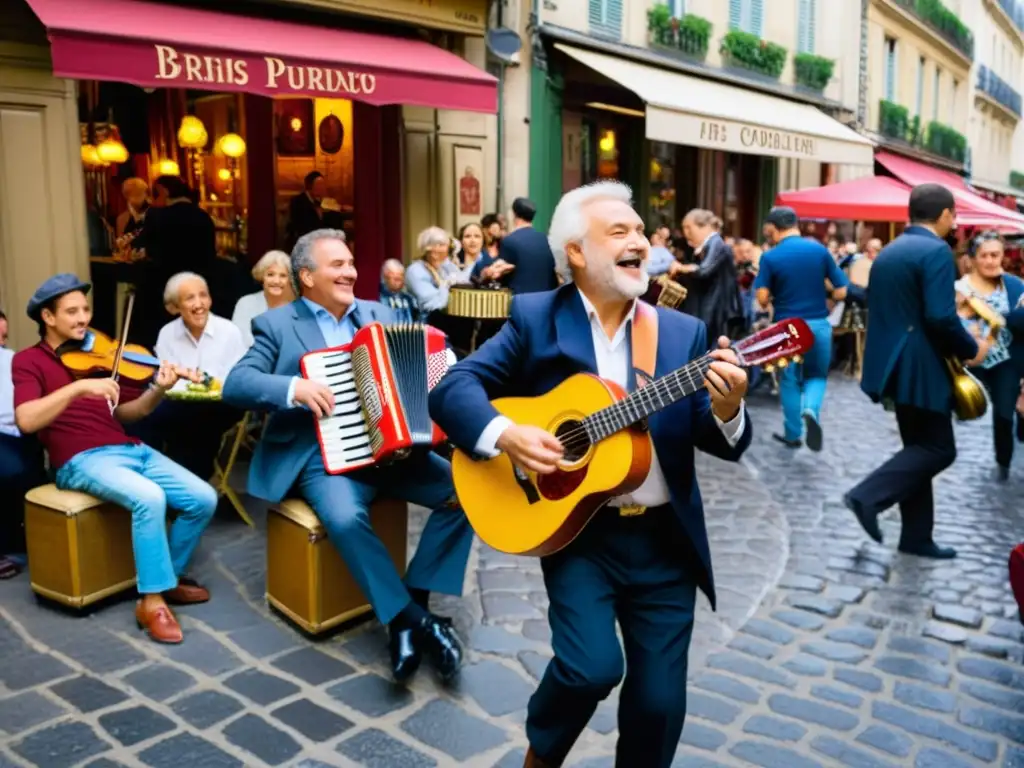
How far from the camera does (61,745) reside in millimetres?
3373

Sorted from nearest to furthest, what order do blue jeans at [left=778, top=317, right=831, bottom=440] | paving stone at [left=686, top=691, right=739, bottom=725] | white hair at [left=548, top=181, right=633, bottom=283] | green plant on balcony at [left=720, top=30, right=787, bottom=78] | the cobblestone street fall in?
white hair at [left=548, top=181, right=633, bottom=283]
the cobblestone street
paving stone at [left=686, top=691, right=739, bottom=725]
blue jeans at [left=778, top=317, right=831, bottom=440]
green plant on balcony at [left=720, top=30, right=787, bottom=78]

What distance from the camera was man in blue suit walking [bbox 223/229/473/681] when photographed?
3.97 meters

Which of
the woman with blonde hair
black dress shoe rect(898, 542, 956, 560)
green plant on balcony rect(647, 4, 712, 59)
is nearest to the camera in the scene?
black dress shoe rect(898, 542, 956, 560)

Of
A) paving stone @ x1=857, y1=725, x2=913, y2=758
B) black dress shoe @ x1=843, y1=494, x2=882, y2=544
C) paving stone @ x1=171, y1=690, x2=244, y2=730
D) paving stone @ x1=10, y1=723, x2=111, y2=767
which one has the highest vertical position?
black dress shoe @ x1=843, y1=494, x2=882, y2=544

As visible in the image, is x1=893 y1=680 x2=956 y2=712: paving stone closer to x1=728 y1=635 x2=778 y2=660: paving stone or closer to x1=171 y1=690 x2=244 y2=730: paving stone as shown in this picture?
x1=728 y1=635 x2=778 y2=660: paving stone

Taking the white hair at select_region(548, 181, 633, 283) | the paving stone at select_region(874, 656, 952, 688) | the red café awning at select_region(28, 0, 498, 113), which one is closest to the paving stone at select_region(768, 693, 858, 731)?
the paving stone at select_region(874, 656, 952, 688)

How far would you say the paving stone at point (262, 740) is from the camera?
3.34 m

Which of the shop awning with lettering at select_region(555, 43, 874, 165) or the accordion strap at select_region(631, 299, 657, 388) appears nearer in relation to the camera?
the accordion strap at select_region(631, 299, 657, 388)

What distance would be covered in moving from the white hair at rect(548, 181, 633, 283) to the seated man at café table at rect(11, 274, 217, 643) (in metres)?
2.26

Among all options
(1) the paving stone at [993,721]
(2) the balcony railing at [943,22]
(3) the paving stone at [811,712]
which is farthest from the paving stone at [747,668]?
(2) the balcony railing at [943,22]

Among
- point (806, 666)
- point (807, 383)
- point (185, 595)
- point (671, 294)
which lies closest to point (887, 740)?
point (806, 666)

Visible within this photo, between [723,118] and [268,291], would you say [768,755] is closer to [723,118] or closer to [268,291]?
[268,291]

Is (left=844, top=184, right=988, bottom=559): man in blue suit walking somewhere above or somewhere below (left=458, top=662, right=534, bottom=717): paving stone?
above

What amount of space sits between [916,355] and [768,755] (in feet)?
8.55
